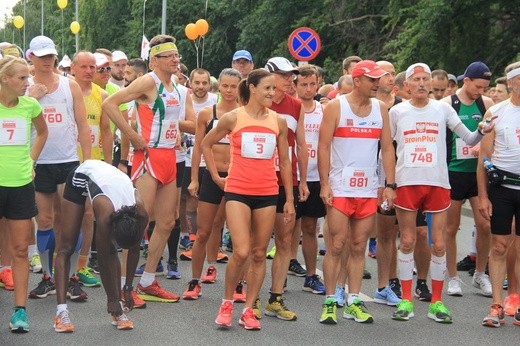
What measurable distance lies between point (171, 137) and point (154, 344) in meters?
2.38

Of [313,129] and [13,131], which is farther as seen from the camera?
[313,129]

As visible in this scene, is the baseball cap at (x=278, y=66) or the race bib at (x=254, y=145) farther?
the baseball cap at (x=278, y=66)

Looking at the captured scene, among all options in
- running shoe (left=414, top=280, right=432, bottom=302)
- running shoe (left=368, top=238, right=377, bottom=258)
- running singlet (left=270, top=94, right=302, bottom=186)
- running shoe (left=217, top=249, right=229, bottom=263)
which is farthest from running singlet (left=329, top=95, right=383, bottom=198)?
running shoe (left=368, top=238, right=377, bottom=258)

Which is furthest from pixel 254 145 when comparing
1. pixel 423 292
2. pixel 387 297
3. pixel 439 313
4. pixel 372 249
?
pixel 372 249

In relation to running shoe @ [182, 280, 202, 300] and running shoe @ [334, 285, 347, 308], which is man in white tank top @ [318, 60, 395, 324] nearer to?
running shoe @ [334, 285, 347, 308]

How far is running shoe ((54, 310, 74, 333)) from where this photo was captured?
8.20 meters

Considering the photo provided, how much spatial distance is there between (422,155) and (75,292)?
129 inches

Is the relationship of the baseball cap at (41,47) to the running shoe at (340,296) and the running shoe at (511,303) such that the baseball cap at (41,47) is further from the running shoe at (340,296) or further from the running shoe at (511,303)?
the running shoe at (511,303)

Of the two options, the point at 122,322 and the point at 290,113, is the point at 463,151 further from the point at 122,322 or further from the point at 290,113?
the point at 122,322

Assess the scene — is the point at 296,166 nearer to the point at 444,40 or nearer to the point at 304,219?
the point at 304,219

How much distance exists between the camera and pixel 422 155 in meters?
9.25

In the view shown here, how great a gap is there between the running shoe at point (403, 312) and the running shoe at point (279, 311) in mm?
877

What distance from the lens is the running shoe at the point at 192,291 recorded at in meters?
9.75

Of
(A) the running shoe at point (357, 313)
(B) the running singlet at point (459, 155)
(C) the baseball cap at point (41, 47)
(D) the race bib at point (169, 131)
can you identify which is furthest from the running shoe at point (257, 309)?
(C) the baseball cap at point (41, 47)
